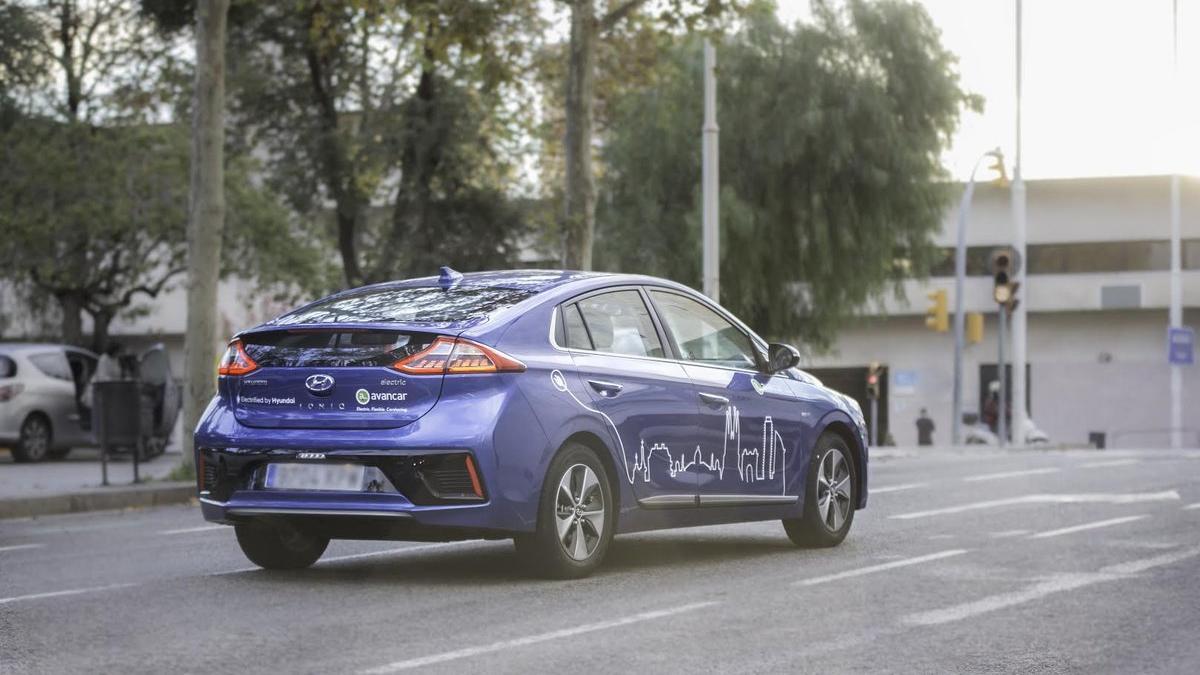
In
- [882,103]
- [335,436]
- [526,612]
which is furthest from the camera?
[882,103]

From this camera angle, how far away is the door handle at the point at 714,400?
10.4 meters

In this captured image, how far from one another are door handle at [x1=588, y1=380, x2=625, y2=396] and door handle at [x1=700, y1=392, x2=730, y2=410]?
2.71 ft

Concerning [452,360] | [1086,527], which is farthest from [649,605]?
[1086,527]

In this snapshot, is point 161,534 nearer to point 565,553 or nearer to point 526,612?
point 565,553

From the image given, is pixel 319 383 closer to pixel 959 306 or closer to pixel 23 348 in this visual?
pixel 23 348

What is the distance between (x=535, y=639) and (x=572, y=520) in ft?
6.68

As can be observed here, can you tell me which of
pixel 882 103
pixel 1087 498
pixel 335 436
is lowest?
pixel 1087 498

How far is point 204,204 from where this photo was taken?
20.4 meters

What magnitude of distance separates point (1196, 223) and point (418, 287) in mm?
50839

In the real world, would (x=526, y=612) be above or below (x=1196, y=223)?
below

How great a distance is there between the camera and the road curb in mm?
16703

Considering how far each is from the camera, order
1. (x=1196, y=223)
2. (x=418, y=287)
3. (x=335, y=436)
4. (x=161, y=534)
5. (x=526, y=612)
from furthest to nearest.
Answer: (x=1196, y=223)
(x=161, y=534)
(x=418, y=287)
(x=335, y=436)
(x=526, y=612)

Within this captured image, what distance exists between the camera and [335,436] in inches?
353

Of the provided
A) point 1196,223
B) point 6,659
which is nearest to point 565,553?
point 6,659
